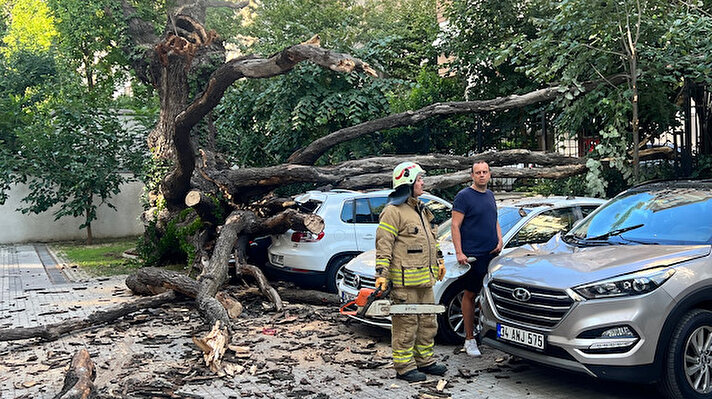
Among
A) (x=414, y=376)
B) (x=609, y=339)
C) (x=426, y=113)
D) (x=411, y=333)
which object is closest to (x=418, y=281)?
(x=411, y=333)

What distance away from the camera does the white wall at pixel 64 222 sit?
20.8 meters

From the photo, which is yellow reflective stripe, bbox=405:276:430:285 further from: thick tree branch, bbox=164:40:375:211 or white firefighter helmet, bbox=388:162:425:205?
thick tree branch, bbox=164:40:375:211

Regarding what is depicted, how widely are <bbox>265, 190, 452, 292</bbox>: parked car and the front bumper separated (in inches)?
190

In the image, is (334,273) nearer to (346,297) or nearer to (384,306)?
(346,297)

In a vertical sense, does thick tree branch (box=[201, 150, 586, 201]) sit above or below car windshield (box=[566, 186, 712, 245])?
above

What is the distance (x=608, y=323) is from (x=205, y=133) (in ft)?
39.5

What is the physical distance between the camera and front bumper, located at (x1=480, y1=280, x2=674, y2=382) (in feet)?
15.9

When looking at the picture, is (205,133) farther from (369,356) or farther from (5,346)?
(369,356)

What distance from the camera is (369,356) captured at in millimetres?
6965

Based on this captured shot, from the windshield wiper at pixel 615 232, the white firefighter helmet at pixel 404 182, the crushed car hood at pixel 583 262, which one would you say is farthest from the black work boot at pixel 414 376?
the windshield wiper at pixel 615 232

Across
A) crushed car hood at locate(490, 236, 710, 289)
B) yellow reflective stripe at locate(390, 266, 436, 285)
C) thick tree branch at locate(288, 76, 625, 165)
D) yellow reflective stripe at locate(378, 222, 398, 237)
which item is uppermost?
thick tree branch at locate(288, 76, 625, 165)

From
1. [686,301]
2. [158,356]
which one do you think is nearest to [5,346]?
[158,356]

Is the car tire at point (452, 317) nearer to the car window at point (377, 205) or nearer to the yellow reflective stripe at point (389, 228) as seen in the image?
the yellow reflective stripe at point (389, 228)

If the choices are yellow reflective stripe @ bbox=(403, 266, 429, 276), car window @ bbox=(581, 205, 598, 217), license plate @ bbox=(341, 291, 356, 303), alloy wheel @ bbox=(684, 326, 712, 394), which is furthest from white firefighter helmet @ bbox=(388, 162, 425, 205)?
car window @ bbox=(581, 205, 598, 217)
